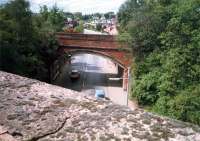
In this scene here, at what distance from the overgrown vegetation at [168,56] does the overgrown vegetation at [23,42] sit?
331 inches

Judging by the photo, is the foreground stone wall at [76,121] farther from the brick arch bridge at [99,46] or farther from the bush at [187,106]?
the brick arch bridge at [99,46]

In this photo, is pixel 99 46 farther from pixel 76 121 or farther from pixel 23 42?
pixel 76 121

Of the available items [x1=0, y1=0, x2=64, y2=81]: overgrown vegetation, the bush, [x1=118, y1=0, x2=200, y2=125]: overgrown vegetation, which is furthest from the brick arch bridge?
the bush

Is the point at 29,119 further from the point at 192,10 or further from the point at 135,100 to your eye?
the point at 135,100

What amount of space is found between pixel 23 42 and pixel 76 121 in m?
32.3

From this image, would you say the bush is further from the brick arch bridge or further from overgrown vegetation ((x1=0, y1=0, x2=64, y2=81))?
the brick arch bridge

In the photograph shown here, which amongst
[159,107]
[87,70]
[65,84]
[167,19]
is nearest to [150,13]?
[167,19]

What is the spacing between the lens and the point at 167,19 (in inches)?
1188

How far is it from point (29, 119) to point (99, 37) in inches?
1554

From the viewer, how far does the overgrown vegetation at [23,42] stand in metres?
29.0

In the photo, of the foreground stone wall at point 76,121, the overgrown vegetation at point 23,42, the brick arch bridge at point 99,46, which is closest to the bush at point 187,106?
the overgrown vegetation at point 23,42

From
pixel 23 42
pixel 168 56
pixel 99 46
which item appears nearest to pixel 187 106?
pixel 168 56

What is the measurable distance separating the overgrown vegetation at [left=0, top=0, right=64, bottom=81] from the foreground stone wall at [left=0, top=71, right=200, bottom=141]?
2579 centimetres

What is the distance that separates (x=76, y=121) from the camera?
→ 233 cm
